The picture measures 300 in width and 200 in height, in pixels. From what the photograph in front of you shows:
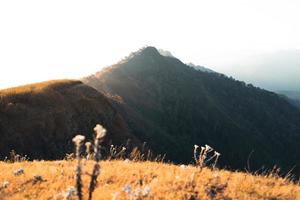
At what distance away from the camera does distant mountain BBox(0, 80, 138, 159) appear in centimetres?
4491

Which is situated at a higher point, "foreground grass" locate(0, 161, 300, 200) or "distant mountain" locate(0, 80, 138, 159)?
"foreground grass" locate(0, 161, 300, 200)

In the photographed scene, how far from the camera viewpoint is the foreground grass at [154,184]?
8.70 meters

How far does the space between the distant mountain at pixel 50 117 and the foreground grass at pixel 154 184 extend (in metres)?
31.2

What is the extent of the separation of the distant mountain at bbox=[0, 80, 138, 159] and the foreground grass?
31234 mm

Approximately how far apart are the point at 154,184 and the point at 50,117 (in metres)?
42.0

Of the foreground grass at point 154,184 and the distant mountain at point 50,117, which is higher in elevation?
the foreground grass at point 154,184

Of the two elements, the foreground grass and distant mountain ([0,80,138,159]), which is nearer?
the foreground grass

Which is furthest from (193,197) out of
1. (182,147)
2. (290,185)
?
(182,147)

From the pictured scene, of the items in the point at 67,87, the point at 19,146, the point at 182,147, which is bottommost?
the point at 182,147

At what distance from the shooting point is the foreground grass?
28.5 ft

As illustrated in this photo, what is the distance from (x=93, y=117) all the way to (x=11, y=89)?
1162 centimetres

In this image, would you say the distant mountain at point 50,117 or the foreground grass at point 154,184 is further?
the distant mountain at point 50,117

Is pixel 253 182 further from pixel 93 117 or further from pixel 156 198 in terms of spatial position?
pixel 93 117

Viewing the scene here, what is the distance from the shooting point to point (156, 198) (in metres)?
8.23
